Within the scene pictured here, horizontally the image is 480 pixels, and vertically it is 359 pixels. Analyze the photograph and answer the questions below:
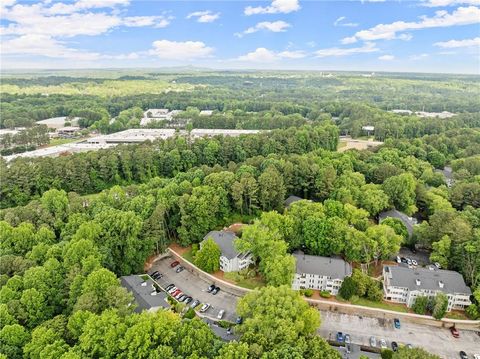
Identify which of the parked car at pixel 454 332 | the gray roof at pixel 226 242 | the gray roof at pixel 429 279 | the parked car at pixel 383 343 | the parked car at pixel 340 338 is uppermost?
the gray roof at pixel 226 242

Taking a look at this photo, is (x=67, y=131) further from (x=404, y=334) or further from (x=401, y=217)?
(x=404, y=334)

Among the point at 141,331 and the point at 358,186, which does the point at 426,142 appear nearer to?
the point at 358,186

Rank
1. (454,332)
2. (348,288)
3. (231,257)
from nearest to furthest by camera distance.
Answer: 1. (454,332)
2. (348,288)
3. (231,257)

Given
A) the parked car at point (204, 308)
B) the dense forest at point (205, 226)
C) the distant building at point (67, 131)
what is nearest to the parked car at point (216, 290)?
the parked car at point (204, 308)

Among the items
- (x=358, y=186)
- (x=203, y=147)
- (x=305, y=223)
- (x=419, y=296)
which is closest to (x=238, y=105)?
(x=203, y=147)

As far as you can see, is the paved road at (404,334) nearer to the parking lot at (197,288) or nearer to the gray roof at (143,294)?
the parking lot at (197,288)

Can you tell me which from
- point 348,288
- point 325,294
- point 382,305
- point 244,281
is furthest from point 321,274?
point 244,281
